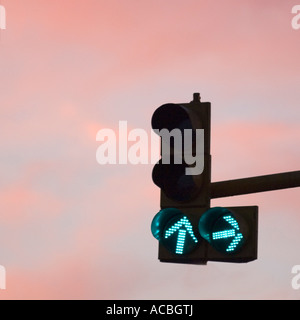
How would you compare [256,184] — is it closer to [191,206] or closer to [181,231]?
[191,206]

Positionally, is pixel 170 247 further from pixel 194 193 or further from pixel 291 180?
pixel 291 180

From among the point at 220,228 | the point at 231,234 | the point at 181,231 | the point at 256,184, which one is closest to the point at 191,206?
the point at 181,231

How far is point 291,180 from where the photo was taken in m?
12.3

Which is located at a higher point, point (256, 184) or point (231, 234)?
point (256, 184)

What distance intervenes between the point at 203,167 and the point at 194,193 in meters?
0.28

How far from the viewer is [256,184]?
12.4 metres

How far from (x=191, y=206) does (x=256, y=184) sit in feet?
2.32

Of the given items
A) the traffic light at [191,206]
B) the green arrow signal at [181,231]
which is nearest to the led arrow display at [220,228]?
the traffic light at [191,206]

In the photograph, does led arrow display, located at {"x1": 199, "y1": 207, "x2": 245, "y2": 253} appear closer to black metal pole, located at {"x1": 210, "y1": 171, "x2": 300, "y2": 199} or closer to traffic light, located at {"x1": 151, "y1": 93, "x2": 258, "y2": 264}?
traffic light, located at {"x1": 151, "y1": 93, "x2": 258, "y2": 264}

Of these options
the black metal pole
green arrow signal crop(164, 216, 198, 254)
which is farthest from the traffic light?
the black metal pole
